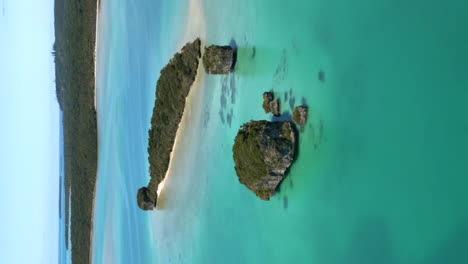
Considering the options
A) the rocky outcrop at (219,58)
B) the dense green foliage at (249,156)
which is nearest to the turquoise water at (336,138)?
the rocky outcrop at (219,58)

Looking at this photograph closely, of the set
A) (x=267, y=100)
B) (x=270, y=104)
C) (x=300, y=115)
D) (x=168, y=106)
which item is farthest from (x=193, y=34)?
(x=300, y=115)

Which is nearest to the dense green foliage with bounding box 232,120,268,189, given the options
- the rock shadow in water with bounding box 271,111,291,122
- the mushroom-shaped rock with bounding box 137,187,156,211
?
the rock shadow in water with bounding box 271,111,291,122

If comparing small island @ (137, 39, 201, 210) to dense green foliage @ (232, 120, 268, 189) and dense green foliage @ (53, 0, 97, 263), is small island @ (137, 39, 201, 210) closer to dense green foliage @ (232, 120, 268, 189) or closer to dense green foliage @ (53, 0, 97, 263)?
dense green foliage @ (232, 120, 268, 189)

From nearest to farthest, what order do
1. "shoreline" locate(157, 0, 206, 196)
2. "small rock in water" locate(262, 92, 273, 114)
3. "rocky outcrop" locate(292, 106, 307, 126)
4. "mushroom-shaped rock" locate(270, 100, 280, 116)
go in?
"rocky outcrop" locate(292, 106, 307, 126) → "mushroom-shaped rock" locate(270, 100, 280, 116) → "small rock in water" locate(262, 92, 273, 114) → "shoreline" locate(157, 0, 206, 196)

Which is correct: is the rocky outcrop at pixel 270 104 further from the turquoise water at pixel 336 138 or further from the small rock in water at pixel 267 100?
the turquoise water at pixel 336 138

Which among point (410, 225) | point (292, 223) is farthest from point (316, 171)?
point (410, 225)
